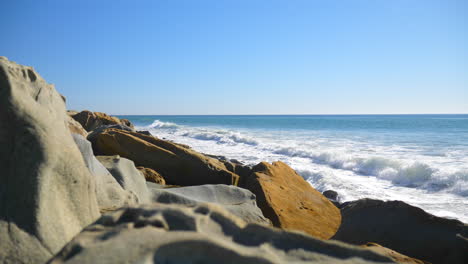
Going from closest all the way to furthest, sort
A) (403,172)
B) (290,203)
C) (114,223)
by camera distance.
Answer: (114,223)
(290,203)
(403,172)

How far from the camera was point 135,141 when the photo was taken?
17.4ft

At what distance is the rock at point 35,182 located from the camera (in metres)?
1.62

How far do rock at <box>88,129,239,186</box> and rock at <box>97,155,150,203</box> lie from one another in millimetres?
1437

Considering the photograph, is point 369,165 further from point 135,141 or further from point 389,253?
point 389,253

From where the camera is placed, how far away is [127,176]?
3.41 m

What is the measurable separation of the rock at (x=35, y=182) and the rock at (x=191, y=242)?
0.40m

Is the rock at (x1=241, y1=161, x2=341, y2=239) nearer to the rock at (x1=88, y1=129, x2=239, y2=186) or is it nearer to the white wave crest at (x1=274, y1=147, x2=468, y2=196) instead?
the rock at (x1=88, y1=129, x2=239, y2=186)

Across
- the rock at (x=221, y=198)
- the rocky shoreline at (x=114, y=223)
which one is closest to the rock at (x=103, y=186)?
the rocky shoreline at (x=114, y=223)

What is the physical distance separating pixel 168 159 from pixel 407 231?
11.2 feet

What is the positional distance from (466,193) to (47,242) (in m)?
8.08

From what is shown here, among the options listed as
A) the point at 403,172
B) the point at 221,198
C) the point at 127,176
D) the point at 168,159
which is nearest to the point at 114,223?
the point at 127,176

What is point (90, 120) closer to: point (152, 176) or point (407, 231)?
point (152, 176)

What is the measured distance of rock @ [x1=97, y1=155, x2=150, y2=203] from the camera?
130 inches

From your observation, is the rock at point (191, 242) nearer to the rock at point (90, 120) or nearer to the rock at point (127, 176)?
the rock at point (127, 176)
